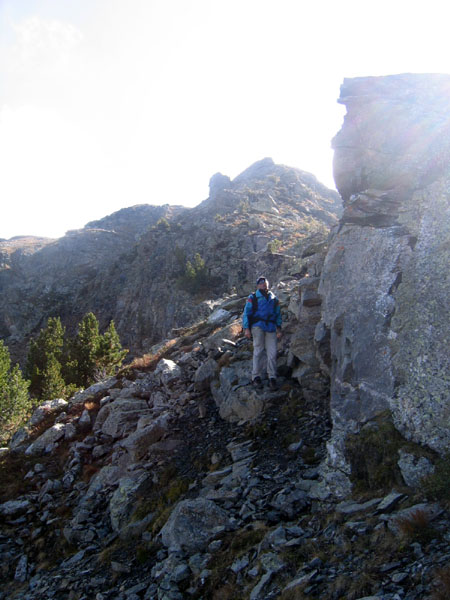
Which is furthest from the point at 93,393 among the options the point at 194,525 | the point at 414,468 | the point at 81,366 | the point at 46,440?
the point at 81,366

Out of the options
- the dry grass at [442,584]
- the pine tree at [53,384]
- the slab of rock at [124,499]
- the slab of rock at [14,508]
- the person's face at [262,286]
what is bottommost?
the pine tree at [53,384]

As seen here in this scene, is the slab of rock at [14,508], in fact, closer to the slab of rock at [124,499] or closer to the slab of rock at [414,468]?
the slab of rock at [124,499]

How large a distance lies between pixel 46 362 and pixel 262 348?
31597 millimetres

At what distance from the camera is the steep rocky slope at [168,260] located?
51.0 m

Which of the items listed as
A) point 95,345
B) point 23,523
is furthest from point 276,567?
point 95,345

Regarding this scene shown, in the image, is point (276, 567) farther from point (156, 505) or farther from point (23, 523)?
point (23, 523)

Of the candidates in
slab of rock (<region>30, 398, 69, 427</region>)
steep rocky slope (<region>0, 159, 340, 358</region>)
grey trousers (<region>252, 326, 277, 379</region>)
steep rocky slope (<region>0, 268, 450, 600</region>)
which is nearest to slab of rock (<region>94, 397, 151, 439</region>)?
steep rocky slope (<region>0, 268, 450, 600</region>)

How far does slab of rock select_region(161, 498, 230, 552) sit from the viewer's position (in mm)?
6090

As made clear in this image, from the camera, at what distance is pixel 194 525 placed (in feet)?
20.7

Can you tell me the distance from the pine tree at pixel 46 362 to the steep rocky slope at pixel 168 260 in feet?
39.9

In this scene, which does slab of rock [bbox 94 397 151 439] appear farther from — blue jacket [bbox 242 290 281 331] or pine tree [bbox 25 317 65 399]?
pine tree [bbox 25 317 65 399]

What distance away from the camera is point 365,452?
6043mm

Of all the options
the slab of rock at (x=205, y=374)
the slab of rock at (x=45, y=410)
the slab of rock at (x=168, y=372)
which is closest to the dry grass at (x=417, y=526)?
the slab of rock at (x=205, y=374)

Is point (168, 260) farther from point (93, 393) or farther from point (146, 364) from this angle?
point (93, 393)
